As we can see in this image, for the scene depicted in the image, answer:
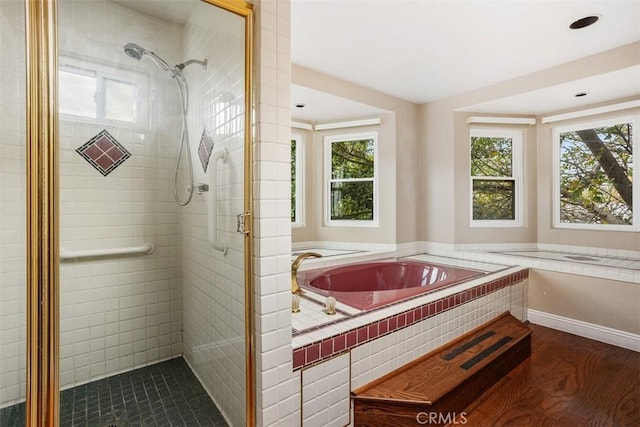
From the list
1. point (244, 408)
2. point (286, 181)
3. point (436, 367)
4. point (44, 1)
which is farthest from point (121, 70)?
point (436, 367)

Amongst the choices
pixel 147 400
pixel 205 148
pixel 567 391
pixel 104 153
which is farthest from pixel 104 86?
pixel 567 391

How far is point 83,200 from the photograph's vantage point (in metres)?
1.40

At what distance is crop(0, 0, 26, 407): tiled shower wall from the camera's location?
1.03 metres

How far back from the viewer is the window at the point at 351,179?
3637 millimetres

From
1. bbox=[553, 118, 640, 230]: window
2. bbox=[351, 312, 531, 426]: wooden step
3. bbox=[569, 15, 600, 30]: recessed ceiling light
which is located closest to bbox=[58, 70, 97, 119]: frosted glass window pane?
bbox=[351, 312, 531, 426]: wooden step

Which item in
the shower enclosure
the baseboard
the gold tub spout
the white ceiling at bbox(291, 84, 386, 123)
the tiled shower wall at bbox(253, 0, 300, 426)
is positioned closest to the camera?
the shower enclosure

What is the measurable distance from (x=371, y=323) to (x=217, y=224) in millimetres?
931

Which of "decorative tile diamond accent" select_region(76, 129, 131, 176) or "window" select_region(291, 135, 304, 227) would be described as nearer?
"decorative tile diamond accent" select_region(76, 129, 131, 176)

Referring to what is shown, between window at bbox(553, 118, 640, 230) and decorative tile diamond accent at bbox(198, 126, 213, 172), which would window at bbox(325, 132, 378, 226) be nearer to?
window at bbox(553, 118, 640, 230)

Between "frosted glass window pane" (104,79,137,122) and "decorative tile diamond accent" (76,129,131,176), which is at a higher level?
"frosted glass window pane" (104,79,137,122)

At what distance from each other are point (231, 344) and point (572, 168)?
383cm

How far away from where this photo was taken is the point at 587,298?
8.64ft

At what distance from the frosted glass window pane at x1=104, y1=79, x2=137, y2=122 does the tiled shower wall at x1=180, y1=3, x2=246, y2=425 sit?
0.28 meters

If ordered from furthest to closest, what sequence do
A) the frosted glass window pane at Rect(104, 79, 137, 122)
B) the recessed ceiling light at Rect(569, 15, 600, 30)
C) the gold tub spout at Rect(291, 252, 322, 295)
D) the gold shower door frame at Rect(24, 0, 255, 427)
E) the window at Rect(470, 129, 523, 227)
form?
1. the window at Rect(470, 129, 523, 227)
2. the recessed ceiling light at Rect(569, 15, 600, 30)
3. the gold tub spout at Rect(291, 252, 322, 295)
4. the frosted glass window pane at Rect(104, 79, 137, 122)
5. the gold shower door frame at Rect(24, 0, 255, 427)
